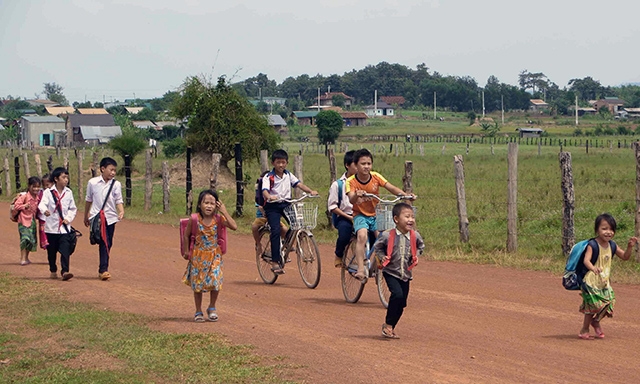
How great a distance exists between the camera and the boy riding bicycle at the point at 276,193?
40.6ft

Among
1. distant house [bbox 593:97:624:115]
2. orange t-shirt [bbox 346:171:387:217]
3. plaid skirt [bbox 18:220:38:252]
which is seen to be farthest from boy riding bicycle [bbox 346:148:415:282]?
distant house [bbox 593:97:624:115]

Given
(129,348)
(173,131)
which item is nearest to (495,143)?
(173,131)

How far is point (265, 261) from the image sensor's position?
12.9 m

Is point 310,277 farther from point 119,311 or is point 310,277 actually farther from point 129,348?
point 129,348

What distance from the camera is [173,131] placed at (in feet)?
315

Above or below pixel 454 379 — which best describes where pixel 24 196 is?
above

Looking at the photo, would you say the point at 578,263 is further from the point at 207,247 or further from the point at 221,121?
the point at 221,121

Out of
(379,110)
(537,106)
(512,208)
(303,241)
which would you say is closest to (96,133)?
(379,110)

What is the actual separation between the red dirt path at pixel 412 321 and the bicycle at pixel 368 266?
192 millimetres

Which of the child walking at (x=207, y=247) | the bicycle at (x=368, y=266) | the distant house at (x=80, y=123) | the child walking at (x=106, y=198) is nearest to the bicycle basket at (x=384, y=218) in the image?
the bicycle at (x=368, y=266)

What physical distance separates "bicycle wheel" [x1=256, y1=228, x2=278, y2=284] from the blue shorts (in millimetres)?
2527

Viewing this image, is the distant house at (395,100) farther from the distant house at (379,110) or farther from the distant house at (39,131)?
the distant house at (39,131)

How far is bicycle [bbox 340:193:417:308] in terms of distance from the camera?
9945mm

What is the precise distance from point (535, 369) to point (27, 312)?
245 inches
